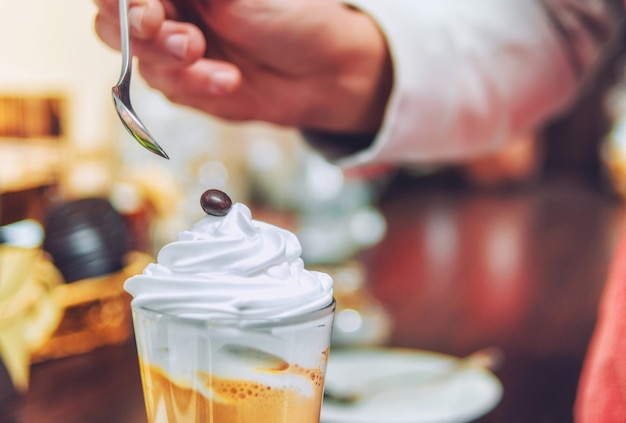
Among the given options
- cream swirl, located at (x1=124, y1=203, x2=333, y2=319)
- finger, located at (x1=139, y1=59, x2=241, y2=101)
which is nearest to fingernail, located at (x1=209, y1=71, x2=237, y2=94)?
finger, located at (x1=139, y1=59, x2=241, y2=101)

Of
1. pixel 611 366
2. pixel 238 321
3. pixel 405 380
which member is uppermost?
pixel 238 321

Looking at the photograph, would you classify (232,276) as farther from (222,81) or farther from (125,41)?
(222,81)

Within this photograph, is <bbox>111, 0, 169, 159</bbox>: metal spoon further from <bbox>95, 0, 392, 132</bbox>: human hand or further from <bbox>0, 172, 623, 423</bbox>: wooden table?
<bbox>0, 172, 623, 423</bbox>: wooden table

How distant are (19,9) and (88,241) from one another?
1672 mm

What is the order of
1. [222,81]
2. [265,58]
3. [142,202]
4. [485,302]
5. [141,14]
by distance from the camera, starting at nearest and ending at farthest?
[141,14] → [222,81] → [265,58] → [485,302] → [142,202]

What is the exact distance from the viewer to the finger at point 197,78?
2.88 feet

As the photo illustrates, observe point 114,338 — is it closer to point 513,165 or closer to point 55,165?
point 55,165

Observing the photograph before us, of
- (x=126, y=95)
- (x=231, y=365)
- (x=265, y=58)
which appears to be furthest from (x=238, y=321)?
(x=265, y=58)

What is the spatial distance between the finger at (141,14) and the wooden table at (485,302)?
19.6 inches

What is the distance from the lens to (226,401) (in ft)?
1.94

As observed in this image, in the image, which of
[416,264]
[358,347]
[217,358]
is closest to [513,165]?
[416,264]

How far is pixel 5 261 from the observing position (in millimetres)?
1022

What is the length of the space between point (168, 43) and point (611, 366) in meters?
0.55

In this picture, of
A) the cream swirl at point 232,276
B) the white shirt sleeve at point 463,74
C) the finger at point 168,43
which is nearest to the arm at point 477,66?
the white shirt sleeve at point 463,74
